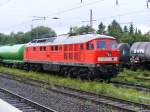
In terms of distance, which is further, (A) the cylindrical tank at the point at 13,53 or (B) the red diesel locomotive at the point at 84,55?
(A) the cylindrical tank at the point at 13,53

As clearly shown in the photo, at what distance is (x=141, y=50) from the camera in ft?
112

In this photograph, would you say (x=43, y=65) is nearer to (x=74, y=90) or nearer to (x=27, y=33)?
(x=74, y=90)

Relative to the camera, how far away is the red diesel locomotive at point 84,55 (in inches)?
945

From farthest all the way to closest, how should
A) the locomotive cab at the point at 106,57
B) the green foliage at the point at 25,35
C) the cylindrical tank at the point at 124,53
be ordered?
the green foliage at the point at 25,35
the cylindrical tank at the point at 124,53
the locomotive cab at the point at 106,57

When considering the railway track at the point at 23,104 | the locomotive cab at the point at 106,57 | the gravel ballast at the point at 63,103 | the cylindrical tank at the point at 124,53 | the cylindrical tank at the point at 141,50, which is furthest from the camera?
the cylindrical tank at the point at 124,53

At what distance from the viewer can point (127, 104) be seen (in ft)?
49.6

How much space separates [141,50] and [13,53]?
1561 centimetres

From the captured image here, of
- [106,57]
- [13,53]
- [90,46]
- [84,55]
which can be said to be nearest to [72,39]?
[84,55]

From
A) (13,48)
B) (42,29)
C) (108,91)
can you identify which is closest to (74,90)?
(108,91)

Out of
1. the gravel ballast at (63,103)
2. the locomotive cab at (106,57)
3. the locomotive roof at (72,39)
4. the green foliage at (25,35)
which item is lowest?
the gravel ballast at (63,103)

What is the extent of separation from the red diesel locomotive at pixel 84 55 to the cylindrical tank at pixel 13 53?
1089 cm

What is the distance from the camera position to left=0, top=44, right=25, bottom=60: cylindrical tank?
4162cm

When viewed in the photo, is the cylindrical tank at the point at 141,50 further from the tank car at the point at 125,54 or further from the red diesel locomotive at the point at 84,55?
the red diesel locomotive at the point at 84,55

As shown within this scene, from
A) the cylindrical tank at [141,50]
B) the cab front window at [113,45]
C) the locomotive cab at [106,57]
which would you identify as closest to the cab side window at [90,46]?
the locomotive cab at [106,57]
